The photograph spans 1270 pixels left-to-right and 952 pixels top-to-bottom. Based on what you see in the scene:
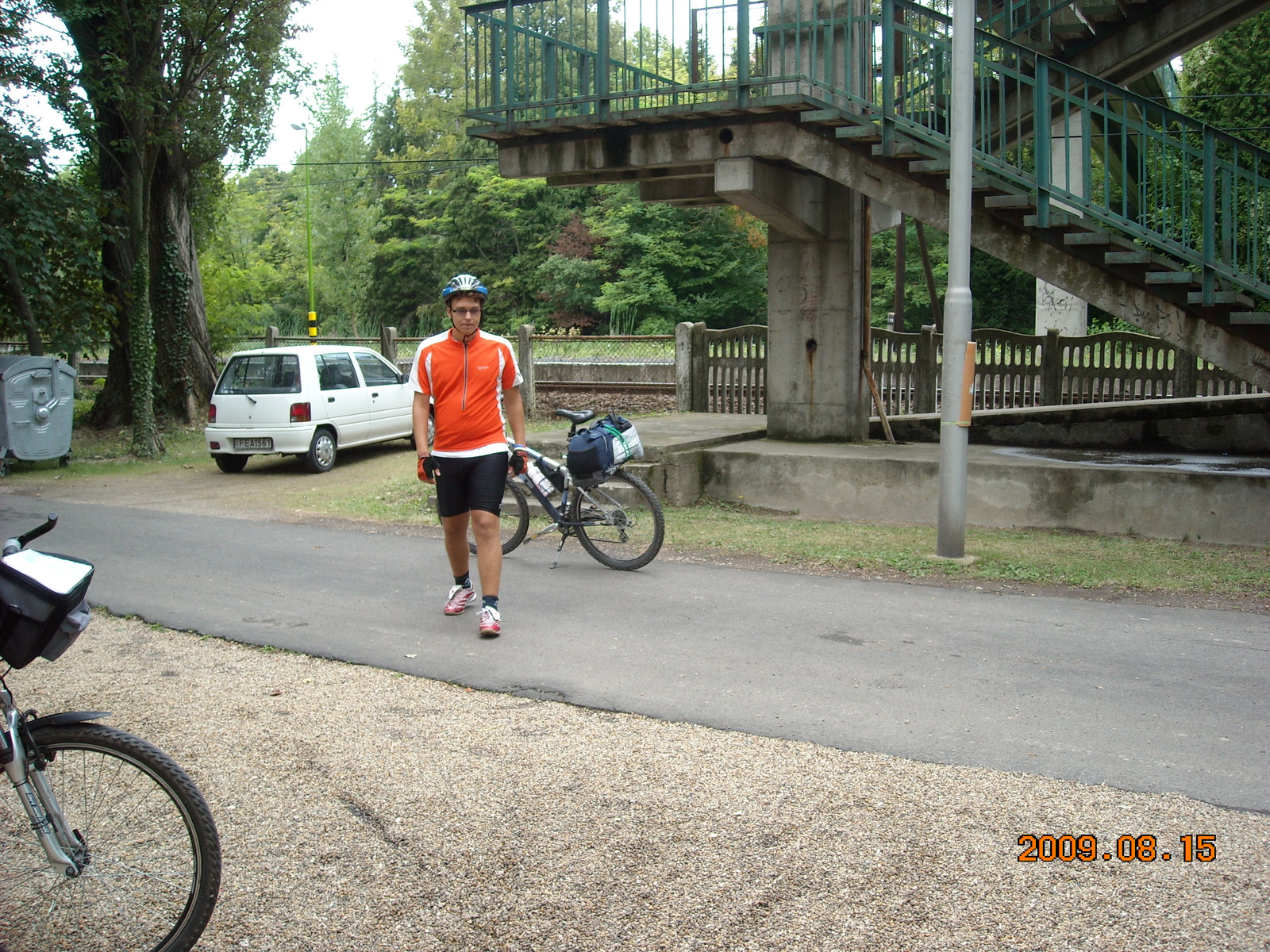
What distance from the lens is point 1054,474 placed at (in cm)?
1020

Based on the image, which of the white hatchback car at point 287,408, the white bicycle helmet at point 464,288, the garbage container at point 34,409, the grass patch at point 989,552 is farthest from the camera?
the white hatchback car at point 287,408

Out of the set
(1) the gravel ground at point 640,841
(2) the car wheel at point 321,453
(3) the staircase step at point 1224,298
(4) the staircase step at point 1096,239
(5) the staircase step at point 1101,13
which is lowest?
(1) the gravel ground at point 640,841

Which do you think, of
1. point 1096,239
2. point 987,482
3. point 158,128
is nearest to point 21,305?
point 158,128

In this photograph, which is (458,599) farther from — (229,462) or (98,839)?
(229,462)

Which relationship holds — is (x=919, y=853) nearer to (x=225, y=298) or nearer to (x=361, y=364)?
(x=361, y=364)

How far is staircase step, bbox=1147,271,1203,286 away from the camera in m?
9.29

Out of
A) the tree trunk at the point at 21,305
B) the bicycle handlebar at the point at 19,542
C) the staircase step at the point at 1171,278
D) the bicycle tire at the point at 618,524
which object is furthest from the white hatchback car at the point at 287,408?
the bicycle handlebar at the point at 19,542

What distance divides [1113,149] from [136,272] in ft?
53.3

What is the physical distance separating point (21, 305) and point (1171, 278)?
1534 cm

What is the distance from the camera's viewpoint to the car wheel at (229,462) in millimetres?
15992

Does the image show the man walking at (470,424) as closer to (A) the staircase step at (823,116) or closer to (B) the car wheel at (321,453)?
(A) the staircase step at (823,116)

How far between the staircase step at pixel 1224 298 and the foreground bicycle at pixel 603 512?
5.05 metres

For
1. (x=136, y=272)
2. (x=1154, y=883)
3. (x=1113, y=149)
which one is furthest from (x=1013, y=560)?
(x=136, y=272)

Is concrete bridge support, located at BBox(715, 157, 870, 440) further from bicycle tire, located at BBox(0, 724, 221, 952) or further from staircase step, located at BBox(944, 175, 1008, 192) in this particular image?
bicycle tire, located at BBox(0, 724, 221, 952)
